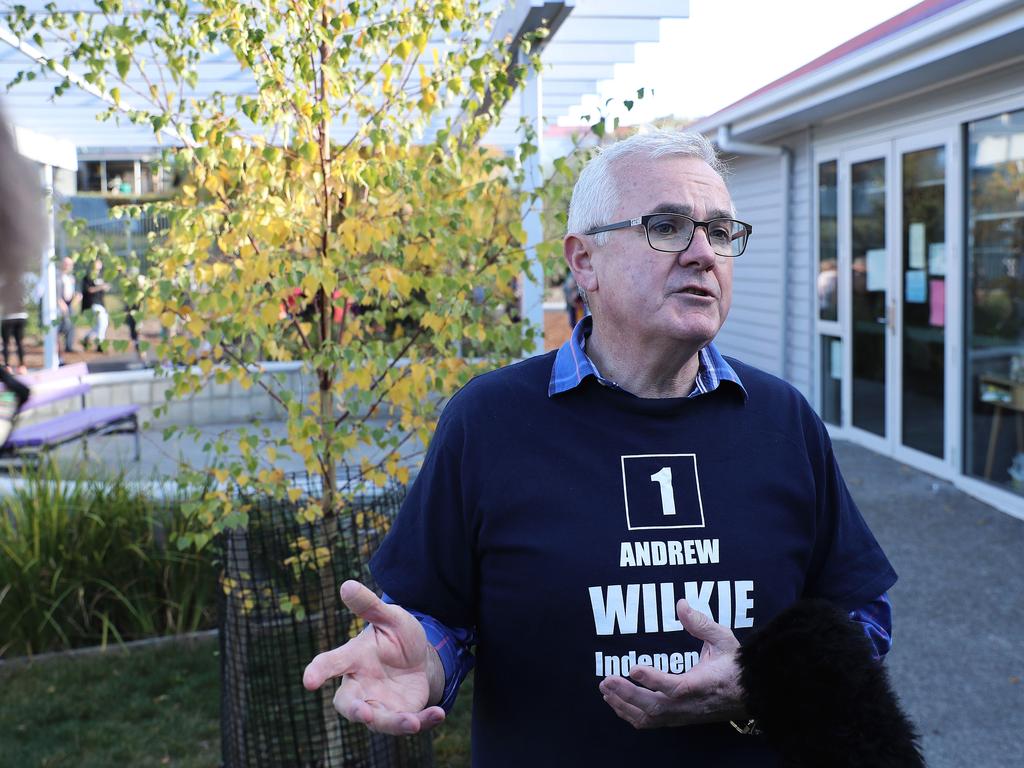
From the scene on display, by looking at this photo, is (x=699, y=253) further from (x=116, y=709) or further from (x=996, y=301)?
(x=996, y=301)

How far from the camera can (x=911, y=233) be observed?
867cm

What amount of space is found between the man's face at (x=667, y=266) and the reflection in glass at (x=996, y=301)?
5790mm

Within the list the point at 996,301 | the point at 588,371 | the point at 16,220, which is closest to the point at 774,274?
the point at 996,301

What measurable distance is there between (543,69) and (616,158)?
6.90ft

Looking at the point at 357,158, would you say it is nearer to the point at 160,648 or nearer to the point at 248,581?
the point at 248,581

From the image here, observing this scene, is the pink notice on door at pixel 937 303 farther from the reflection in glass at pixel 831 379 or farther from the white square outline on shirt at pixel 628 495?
the white square outline on shirt at pixel 628 495

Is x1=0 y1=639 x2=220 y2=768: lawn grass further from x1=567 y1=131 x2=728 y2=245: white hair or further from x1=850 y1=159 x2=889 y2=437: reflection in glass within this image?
x1=850 y1=159 x2=889 y2=437: reflection in glass

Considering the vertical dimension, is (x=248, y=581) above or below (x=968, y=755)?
above

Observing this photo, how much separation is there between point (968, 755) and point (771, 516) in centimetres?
A: 273

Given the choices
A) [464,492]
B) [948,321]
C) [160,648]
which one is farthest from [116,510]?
[948,321]

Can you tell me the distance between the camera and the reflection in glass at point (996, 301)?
7.14 meters

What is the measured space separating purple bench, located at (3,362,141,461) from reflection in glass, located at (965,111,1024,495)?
20.1ft

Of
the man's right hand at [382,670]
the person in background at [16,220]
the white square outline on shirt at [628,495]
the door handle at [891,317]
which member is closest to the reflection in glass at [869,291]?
the door handle at [891,317]

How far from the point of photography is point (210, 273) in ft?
11.4
